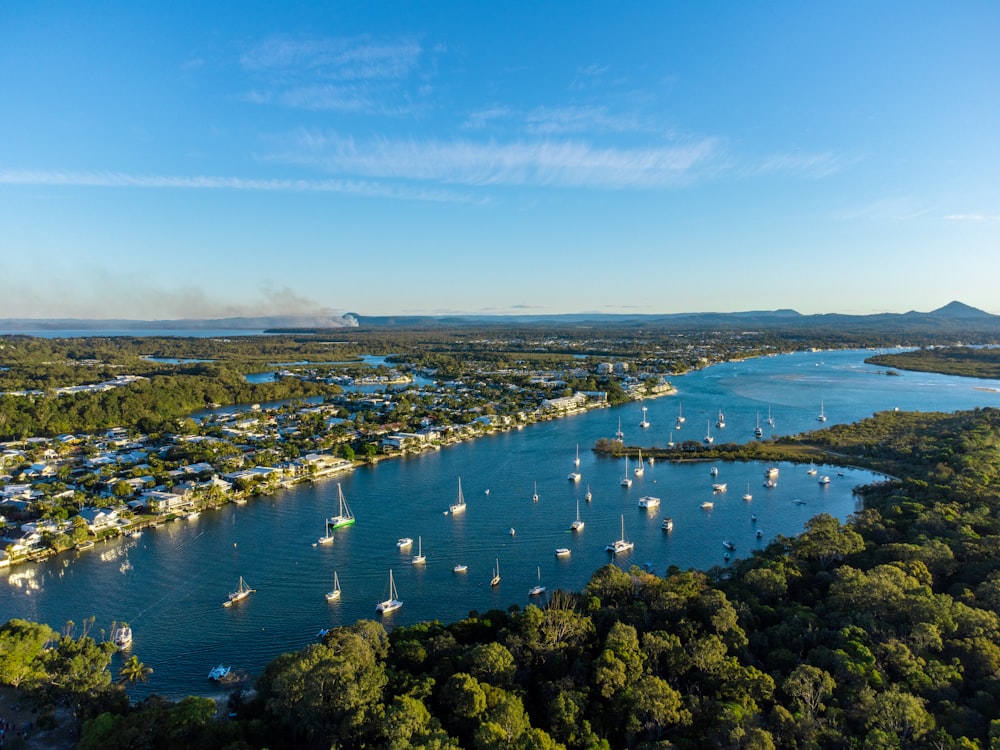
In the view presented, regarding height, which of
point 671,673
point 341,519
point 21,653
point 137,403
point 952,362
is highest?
point 952,362

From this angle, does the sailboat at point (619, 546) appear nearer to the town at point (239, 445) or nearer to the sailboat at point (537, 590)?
the sailboat at point (537, 590)

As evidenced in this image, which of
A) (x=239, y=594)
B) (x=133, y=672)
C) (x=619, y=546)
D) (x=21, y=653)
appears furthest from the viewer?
(x=619, y=546)

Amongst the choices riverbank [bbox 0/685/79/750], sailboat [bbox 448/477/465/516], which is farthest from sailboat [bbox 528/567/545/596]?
riverbank [bbox 0/685/79/750]

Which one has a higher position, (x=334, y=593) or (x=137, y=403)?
(x=137, y=403)

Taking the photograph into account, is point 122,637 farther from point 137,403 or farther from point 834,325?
point 834,325

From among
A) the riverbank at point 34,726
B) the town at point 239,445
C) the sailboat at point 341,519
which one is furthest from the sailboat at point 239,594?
the town at point 239,445

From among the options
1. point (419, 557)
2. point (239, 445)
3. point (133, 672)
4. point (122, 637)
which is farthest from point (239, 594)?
point (239, 445)
